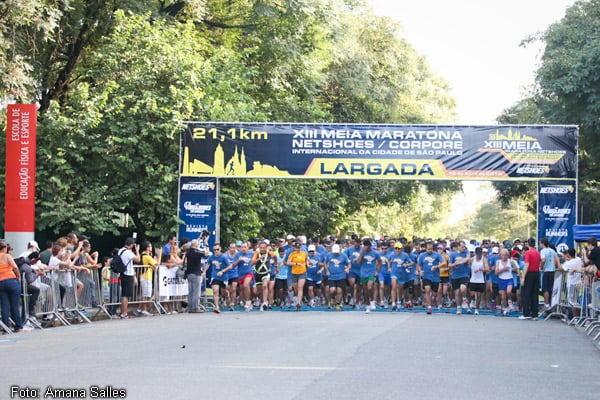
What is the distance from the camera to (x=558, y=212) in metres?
27.5

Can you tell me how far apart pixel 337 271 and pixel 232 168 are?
15.4 feet

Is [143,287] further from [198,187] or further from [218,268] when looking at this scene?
[198,187]

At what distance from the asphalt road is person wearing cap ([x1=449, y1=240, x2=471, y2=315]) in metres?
5.12

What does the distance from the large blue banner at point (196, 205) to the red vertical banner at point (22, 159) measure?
5063 mm

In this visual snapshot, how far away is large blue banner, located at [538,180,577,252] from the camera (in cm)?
2736

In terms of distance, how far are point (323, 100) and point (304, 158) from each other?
59.3 feet

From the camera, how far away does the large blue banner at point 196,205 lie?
92.3 feet

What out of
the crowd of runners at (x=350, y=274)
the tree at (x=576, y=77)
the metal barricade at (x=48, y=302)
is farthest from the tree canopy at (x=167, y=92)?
the tree at (x=576, y=77)

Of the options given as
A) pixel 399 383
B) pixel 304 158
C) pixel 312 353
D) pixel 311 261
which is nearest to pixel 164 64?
pixel 304 158

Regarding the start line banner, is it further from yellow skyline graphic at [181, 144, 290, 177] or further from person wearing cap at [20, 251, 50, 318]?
person wearing cap at [20, 251, 50, 318]

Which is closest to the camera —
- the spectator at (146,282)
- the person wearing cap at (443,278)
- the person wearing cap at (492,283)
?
the spectator at (146,282)

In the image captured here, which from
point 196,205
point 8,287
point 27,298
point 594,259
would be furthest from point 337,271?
point 8,287

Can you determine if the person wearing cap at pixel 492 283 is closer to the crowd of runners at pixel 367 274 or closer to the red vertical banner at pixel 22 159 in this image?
the crowd of runners at pixel 367 274

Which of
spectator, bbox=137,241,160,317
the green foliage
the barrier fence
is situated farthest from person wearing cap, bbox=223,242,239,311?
the green foliage
